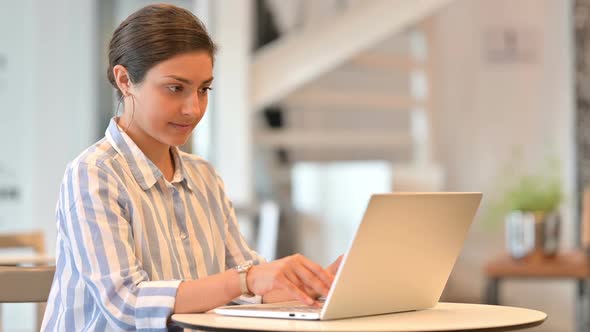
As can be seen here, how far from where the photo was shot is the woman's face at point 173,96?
1.83 metres

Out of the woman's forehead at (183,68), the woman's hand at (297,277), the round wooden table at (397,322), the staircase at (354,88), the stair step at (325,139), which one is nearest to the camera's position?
the round wooden table at (397,322)

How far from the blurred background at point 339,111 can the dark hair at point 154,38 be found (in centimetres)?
319

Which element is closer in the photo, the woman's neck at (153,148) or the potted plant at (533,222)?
the woman's neck at (153,148)

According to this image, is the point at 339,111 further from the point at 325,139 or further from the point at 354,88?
the point at 325,139

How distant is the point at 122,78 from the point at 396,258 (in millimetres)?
649

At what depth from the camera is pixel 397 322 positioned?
5.05ft

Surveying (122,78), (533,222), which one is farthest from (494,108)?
(122,78)

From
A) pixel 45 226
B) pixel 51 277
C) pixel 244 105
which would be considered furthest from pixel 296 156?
pixel 51 277

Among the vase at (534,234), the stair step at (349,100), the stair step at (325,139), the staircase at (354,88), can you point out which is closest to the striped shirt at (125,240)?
the vase at (534,234)

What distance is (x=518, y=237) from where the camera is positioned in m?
5.18

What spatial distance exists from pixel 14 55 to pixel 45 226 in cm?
96

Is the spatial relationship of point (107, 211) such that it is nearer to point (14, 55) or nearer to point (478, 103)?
point (14, 55)

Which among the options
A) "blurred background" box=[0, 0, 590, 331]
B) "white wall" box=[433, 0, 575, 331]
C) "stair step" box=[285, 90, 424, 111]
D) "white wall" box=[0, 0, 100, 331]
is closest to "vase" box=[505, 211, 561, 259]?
"blurred background" box=[0, 0, 590, 331]

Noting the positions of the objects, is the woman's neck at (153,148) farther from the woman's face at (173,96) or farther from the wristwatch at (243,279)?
the wristwatch at (243,279)
